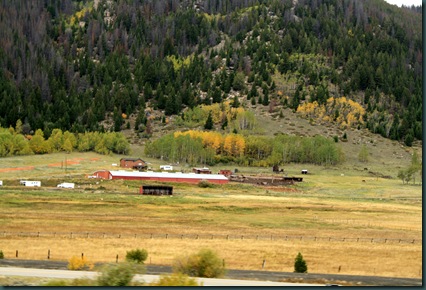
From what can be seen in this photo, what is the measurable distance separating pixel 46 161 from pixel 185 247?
311 feet

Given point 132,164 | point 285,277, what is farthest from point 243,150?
point 285,277

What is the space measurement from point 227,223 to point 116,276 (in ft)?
125

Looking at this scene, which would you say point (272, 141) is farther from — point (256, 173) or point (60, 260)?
point (60, 260)

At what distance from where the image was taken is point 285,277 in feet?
115

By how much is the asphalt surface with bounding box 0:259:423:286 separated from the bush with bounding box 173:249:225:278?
115 centimetres

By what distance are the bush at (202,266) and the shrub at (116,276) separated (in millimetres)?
5747

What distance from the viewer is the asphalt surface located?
34031 millimetres

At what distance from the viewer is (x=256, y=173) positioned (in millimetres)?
140750

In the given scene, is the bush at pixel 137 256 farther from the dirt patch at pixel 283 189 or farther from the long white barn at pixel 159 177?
the dirt patch at pixel 283 189

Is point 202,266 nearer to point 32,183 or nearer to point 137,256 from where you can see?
point 137,256

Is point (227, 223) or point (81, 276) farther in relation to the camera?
point (227, 223)

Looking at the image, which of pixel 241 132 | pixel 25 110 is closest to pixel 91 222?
pixel 241 132

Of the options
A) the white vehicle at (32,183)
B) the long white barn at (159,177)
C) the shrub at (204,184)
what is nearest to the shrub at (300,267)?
the white vehicle at (32,183)

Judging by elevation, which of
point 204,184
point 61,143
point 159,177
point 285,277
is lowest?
point 61,143
